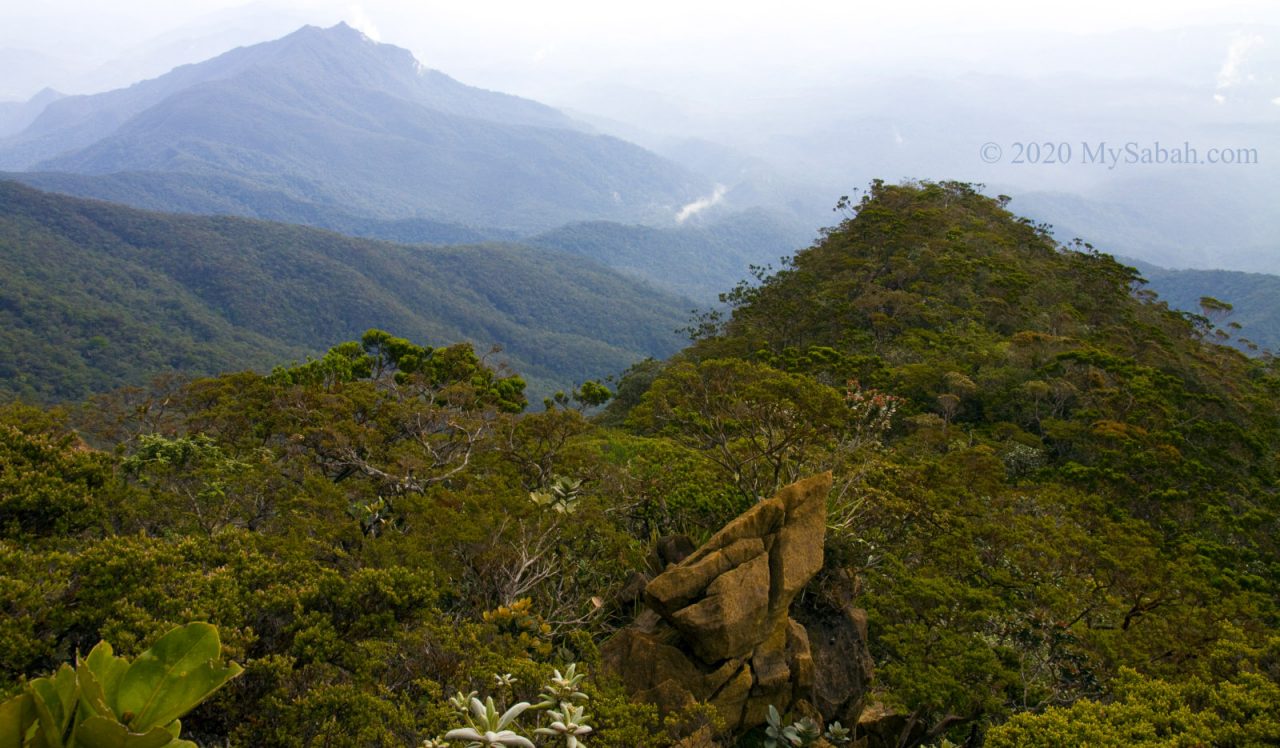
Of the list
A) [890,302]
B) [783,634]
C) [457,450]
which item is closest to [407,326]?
[890,302]

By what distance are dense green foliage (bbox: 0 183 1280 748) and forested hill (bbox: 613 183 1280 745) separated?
0.07m

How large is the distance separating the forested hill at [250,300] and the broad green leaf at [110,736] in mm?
85166

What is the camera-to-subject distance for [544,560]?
911 cm

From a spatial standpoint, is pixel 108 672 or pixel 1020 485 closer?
pixel 108 672

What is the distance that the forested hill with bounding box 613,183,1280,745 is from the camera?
859 centimetres

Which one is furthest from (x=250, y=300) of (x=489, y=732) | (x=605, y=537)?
(x=489, y=732)

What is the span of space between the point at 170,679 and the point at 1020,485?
1671cm

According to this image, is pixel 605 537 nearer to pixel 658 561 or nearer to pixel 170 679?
pixel 658 561

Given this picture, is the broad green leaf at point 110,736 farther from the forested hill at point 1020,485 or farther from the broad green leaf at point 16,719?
the forested hill at point 1020,485

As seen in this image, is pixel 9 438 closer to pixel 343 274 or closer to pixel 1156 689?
pixel 1156 689

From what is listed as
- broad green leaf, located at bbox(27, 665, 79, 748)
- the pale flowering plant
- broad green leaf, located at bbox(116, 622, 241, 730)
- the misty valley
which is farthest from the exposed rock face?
broad green leaf, located at bbox(27, 665, 79, 748)

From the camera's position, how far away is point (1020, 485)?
15.6 meters

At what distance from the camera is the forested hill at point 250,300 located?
8375cm

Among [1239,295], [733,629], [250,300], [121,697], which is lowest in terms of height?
[250,300]
